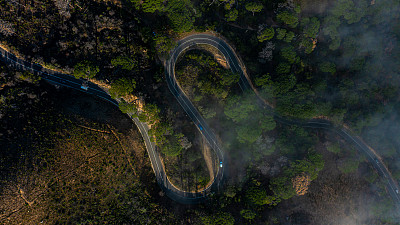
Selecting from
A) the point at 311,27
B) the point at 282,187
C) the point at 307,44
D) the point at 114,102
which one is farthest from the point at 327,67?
the point at 114,102

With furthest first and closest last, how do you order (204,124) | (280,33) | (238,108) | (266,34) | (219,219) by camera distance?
(204,124) → (280,33) → (266,34) → (238,108) → (219,219)

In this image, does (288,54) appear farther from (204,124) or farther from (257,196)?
(257,196)

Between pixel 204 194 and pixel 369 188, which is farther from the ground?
pixel 369 188

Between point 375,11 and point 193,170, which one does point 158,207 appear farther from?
point 375,11

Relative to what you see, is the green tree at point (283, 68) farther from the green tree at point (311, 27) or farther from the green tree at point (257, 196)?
the green tree at point (257, 196)

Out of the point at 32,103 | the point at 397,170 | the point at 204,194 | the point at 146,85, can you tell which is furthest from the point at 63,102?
the point at 397,170

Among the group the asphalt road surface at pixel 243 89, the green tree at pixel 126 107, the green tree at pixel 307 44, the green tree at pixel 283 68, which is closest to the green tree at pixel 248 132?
the asphalt road surface at pixel 243 89
